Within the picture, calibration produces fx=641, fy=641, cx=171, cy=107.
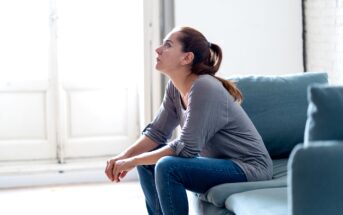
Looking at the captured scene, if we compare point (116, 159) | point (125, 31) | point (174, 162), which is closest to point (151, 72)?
point (125, 31)

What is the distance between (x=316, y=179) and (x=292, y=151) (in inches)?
6.8

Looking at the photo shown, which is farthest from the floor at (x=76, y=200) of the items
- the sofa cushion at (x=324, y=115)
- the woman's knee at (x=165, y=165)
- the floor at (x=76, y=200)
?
the sofa cushion at (x=324, y=115)

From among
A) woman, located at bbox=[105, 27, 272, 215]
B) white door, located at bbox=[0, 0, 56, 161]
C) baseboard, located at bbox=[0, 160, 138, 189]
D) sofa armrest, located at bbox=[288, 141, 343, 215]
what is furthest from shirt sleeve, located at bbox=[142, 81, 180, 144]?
white door, located at bbox=[0, 0, 56, 161]

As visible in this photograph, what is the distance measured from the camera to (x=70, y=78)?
4.95 m

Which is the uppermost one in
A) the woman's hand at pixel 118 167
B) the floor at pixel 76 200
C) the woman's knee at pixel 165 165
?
the woman's knee at pixel 165 165

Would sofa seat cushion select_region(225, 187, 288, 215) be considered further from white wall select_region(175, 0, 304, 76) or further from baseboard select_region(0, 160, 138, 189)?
baseboard select_region(0, 160, 138, 189)

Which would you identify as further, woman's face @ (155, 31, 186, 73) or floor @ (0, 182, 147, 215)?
floor @ (0, 182, 147, 215)

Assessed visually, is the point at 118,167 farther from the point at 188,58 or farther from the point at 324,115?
the point at 324,115

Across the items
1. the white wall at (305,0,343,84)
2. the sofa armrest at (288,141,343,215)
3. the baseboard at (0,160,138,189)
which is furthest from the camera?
the baseboard at (0,160,138,189)

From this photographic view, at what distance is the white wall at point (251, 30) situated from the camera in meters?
4.58

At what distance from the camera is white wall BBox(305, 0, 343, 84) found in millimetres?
4160

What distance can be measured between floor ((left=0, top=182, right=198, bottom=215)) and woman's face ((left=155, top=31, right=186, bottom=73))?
133cm

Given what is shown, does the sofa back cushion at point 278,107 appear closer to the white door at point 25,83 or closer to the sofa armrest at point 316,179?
the sofa armrest at point 316,179

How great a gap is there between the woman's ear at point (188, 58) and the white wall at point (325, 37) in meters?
1.61
